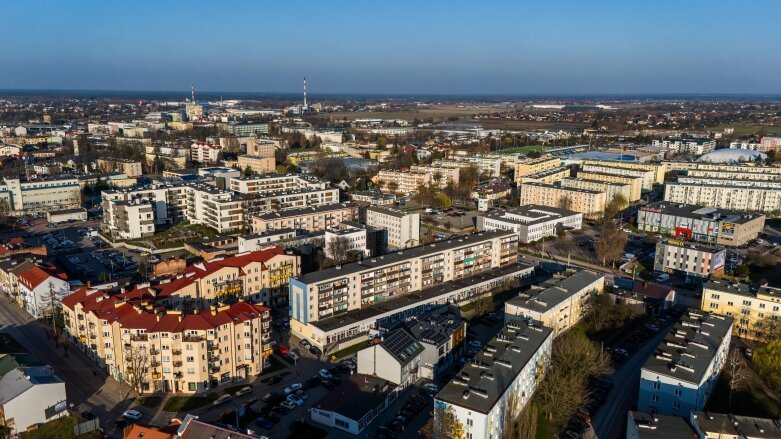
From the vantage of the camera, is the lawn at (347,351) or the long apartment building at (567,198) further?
the long apartment building at (567,198)

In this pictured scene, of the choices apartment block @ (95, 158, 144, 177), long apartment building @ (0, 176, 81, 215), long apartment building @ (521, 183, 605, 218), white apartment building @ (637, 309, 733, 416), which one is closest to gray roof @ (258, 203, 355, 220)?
long apartment building @ (521, 183, 605, 218)

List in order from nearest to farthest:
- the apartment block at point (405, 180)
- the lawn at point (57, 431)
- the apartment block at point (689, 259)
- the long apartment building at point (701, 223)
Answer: the lawn at point (57, 431), the apartment block at point (689, 259), the long apartment building at point (701, 223), the apartment block at point (405, 180)

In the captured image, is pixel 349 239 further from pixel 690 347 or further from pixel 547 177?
pixel 547 177

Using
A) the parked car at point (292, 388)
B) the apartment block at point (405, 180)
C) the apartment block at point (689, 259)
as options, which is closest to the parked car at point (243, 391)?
the parked car at point (292, 388)

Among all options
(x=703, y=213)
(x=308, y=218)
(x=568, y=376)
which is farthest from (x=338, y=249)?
(x=703, y=213)

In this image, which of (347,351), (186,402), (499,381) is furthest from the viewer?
(347,351)

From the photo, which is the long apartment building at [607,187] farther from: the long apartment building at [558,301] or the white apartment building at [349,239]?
the white apartment building at [349,239]
